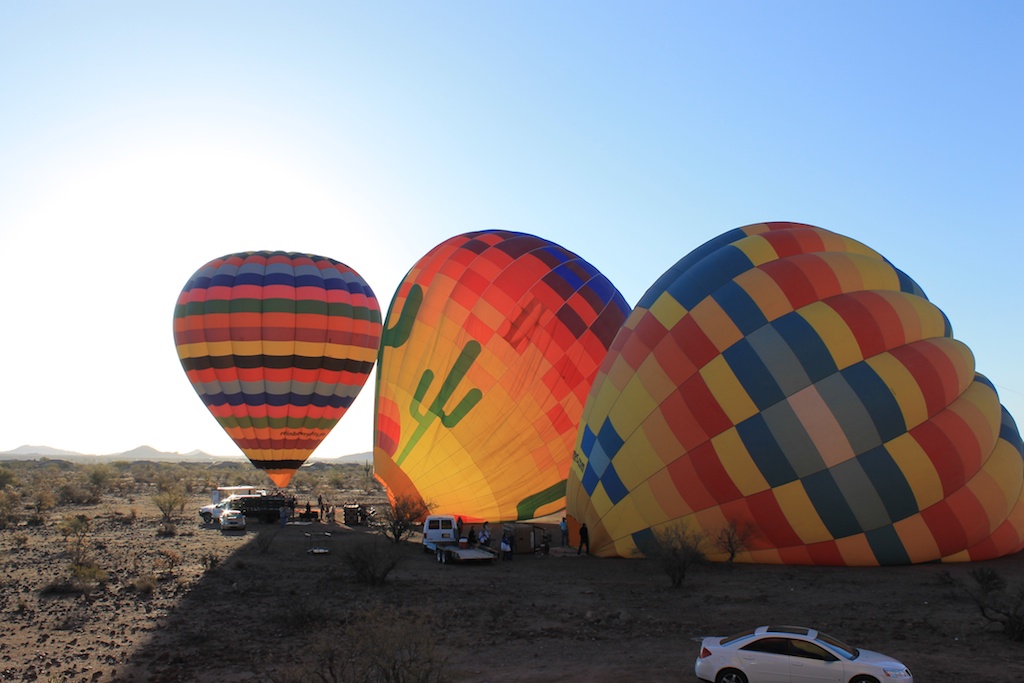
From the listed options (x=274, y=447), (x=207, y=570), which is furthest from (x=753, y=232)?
(x=274, y=447)

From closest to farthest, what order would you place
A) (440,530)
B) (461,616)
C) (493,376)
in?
1. (461,616)
2. (440,530)
3. (493,376)

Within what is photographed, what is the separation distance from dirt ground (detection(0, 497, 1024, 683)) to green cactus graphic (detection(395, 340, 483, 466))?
4.85 meters

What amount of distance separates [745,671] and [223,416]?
26099 millimetres

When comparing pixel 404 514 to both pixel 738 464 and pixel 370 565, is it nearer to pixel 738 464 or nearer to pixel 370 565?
pixel 370 565

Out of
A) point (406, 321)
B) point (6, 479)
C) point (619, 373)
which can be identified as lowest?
point (6, 479)

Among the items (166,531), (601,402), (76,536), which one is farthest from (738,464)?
(76,536)

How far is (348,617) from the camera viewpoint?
13547 millimetres

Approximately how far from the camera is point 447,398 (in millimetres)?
23562

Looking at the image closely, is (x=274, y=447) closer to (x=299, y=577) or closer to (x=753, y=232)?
(x=299, y=577)

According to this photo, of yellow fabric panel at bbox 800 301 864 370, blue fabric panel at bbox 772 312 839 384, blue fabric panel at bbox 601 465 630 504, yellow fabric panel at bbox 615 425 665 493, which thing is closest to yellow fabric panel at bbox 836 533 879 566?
blue fabric panel at bbox 772 312 839 384

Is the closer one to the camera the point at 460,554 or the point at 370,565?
the point at 370,565

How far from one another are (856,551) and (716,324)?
232 inches

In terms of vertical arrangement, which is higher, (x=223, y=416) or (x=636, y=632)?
Result: (x=223, y=416)

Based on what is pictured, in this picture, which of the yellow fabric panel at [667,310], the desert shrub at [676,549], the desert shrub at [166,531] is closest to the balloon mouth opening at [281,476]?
the desert shrub at [166,531]
